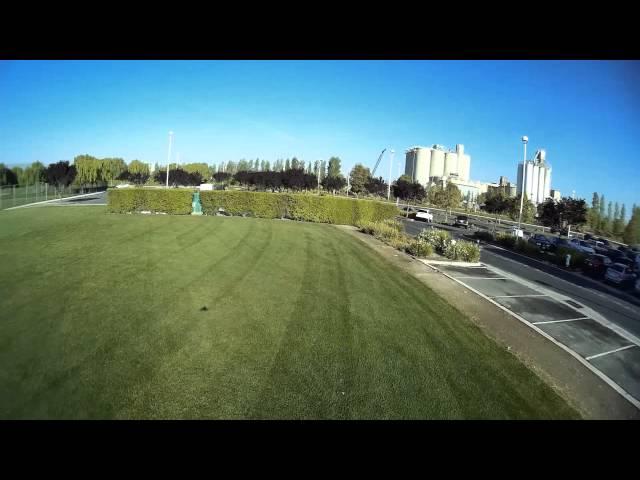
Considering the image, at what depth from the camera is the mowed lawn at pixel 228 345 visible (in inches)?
190

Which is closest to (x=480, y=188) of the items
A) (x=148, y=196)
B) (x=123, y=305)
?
(x=148, y=196)

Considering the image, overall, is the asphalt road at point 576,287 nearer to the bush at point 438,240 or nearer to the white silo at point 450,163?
the bush at point 438,240

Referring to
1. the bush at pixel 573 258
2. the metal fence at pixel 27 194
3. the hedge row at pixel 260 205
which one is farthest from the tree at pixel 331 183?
the bush at pixel 573 258

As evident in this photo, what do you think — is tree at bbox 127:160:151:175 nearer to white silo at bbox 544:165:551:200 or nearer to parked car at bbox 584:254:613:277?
parked car at bbox 584:254:613:277

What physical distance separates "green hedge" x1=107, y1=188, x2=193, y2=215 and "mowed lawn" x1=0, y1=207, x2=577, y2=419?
39.7 feet

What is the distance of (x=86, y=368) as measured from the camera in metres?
5.14

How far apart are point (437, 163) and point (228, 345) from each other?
165682mm

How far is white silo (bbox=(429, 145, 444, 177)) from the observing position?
15675 cm

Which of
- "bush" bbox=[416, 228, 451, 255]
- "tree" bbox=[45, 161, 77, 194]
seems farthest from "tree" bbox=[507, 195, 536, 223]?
"tree" bbox=[45, 161, 77, 194]

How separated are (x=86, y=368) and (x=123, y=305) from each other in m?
2.45

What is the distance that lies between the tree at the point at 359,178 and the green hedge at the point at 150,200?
194ft
